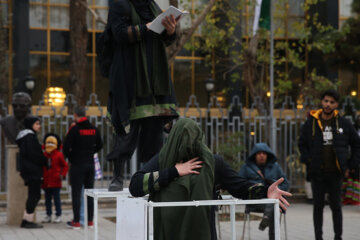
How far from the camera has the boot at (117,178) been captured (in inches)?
216

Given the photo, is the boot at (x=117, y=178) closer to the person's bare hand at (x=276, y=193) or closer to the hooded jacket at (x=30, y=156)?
the person's bare hand at (x=276, y=193)

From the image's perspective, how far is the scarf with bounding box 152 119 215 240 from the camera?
4.03 metres

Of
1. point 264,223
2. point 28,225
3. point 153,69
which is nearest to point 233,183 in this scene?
point 153,69

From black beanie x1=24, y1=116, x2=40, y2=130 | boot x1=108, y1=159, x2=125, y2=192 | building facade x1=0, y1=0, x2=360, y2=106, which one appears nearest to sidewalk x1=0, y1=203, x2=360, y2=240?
black beanie x1=24, y1=116, x2=40, y2=130

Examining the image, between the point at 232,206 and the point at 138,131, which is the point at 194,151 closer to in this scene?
the point at 232,206

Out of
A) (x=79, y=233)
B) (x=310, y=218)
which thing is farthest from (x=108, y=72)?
(x=310, y=218)

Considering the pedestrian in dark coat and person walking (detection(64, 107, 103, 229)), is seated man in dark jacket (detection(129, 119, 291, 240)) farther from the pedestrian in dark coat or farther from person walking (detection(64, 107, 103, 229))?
the pedestrian in dark coat

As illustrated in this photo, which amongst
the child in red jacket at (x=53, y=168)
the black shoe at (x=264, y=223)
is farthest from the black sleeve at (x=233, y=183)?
the child in red jacket at (x=53, y=168)

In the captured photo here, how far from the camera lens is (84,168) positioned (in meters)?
10.2

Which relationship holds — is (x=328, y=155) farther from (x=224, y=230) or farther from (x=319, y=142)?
(x=224, y=230)

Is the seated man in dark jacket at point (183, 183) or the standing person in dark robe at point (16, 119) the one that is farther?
the standing person in dark robe at point (16, 119)

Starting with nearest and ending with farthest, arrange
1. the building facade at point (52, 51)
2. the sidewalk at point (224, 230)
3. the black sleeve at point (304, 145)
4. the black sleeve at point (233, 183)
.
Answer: the black sleeve at point (233, 183), the black sleeve at point (304, 145), the sidewalk at point (224, 230), the building facade at point (52, 51)

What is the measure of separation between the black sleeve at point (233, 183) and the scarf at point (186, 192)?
0.70 feet

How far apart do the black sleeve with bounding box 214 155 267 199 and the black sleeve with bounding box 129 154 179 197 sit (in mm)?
410
